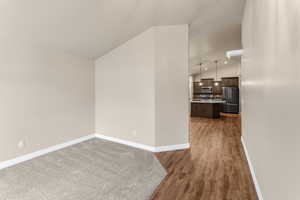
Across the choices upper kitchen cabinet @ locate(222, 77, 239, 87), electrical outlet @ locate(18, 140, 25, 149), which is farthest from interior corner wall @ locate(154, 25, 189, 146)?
upper kitchen cabinet @ locate(222, 77, 239, 87)

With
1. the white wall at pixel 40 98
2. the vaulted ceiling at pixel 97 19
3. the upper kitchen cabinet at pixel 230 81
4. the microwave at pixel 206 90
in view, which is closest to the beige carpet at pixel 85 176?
the white wall at pixel 40 98

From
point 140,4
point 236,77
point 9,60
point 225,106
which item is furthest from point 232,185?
point 236,77

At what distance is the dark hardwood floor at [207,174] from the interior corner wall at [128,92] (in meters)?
0.81

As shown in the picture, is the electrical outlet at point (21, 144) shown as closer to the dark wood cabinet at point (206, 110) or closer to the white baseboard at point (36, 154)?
the white baseboard at point (36, 154)

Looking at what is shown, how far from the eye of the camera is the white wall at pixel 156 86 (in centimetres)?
309

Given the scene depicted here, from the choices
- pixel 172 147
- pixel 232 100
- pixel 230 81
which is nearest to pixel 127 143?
pixel 172 147

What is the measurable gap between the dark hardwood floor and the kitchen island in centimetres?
345

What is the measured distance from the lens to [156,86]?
3.08m

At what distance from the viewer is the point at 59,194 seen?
1831mm

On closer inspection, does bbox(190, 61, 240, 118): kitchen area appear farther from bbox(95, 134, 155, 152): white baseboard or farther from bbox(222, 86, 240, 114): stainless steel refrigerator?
bbox(95, 134, 155, 152): white baseboard

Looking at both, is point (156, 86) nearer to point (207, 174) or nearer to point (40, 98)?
point (207, 174)

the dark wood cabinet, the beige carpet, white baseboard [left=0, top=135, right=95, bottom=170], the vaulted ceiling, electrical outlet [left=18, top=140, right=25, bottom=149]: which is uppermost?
the vaulted ceiling

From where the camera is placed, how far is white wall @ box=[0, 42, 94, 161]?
251cm

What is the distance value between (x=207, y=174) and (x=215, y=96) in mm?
8283
